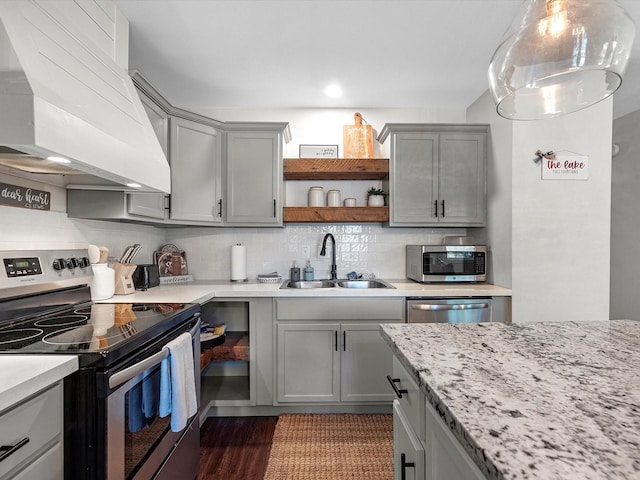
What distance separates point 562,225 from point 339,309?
1735mm

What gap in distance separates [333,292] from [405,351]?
4.49 ft

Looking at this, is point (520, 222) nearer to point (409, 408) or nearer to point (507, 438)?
point (409, 408)

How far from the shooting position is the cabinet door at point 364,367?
2.31 m

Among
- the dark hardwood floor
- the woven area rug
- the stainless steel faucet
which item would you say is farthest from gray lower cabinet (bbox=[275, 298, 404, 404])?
the stainless steel faucet

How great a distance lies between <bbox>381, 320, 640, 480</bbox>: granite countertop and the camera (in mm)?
464

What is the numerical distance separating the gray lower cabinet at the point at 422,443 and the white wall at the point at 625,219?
3.43 metres

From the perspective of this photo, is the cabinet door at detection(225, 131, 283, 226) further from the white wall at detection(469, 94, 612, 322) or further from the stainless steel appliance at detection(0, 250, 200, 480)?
the white wall at detection(469, 94, 612, 322)

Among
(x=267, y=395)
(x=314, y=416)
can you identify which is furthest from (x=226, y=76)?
(x=314, y=416)

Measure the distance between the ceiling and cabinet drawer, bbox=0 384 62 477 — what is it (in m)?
1.85

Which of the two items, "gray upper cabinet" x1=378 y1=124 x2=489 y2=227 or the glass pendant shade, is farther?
"gray upper cabinet" x1=378 y1=124 x2=489 y2=227

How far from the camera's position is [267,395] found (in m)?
2.31

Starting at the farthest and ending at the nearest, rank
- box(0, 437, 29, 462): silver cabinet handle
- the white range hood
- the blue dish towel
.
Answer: the blue dish towel → the white range hood → box(0, 437, 29, 462): silver cabinet handle

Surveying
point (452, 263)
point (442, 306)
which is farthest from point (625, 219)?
point (442, 306)

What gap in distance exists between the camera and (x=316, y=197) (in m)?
2.81
